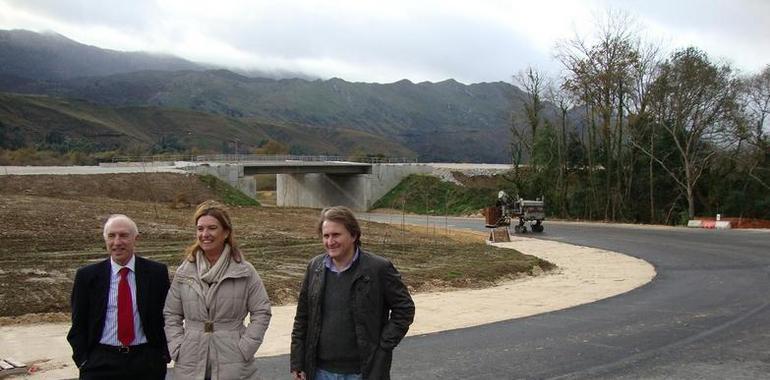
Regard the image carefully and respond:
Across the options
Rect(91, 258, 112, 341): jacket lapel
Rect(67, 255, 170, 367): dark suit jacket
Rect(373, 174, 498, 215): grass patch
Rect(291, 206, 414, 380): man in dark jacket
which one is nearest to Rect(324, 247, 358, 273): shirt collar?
Rect(291, 206, 414, 380): man in dark jacket

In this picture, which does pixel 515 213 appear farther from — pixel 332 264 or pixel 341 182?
pixel 341 182

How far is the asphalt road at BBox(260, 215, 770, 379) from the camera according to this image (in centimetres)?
785

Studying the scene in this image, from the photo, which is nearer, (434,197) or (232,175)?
(232,175)

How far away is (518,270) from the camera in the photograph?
19172 mm

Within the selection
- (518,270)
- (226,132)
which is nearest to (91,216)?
(518,270)

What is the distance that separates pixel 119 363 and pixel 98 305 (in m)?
0.39

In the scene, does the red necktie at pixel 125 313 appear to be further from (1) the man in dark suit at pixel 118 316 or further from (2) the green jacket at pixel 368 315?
(2) the green jacket at pixel 368 315

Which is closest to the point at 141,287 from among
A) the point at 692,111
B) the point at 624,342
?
the point at 624,342

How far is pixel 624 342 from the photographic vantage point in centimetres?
950

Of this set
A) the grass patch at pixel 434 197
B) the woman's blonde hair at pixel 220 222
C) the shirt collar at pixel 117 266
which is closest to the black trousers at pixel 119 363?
the shirt collar at pixel 117 266

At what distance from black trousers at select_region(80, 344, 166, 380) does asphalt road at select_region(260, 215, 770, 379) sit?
139 inches

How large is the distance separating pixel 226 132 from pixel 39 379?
197m


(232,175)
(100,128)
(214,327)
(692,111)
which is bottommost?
(214,327)

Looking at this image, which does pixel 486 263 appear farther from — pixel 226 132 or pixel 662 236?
pixel 226 132
